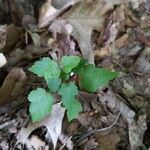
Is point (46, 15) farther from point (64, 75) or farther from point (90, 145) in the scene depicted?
point (90, 145)

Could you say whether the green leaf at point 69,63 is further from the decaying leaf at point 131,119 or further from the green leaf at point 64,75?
the decaying leaf at point 131,119

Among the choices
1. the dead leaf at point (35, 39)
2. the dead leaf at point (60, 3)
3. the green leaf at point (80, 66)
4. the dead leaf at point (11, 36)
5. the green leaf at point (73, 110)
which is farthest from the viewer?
the dead leaf at point (60, 3)

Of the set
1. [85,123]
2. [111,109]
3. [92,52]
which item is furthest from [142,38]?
[85,123]

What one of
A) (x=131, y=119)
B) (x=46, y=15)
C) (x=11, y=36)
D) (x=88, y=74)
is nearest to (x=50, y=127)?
(x=88, y=74)

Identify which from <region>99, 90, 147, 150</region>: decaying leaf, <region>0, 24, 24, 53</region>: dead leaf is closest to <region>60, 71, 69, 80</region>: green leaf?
<region>99, 90, 147, 150</region>: decaying leaf

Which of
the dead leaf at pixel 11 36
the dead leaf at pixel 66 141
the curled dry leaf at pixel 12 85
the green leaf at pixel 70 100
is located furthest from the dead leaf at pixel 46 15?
the dead leaf at pixel 66 141

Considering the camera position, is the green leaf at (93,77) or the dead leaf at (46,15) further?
the dead leaf at (46,15)

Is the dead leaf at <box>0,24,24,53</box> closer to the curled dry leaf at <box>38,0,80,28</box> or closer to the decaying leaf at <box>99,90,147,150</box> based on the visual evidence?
the curled dry leaf at <box>38,0,80,28</box>
